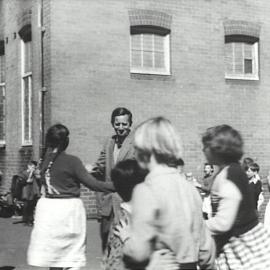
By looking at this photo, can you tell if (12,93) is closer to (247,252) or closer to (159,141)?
(247,252)

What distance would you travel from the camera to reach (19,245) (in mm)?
11039

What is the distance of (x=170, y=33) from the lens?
15375 millimetres

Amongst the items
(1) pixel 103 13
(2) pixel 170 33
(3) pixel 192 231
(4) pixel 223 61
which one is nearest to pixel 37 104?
(1) pixel 103 13

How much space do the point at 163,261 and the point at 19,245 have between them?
8.10 metres

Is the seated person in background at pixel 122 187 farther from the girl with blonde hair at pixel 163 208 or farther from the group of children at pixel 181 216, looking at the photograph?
the girl with blonde hair at pixel 163 208

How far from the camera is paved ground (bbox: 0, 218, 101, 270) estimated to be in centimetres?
884

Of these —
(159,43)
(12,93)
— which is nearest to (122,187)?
(159,43)

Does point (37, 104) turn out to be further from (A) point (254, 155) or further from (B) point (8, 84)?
(A) point (254, 155)

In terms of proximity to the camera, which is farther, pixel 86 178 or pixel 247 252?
pixel 86 178

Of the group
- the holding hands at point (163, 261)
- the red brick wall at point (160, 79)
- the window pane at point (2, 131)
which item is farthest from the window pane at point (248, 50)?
the holding hands at point (163, 261)

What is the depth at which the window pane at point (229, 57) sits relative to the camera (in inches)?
646

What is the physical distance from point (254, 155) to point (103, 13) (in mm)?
5654

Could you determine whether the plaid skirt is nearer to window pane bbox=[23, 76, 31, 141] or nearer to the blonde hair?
the blonde hair

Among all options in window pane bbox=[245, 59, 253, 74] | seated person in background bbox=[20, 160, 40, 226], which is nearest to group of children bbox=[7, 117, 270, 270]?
seated person in background bbox=[20, 160, 40, 226]
